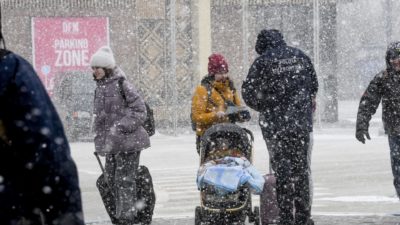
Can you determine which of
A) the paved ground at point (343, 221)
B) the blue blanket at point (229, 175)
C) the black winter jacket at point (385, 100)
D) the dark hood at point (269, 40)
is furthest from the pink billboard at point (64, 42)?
the blue blanket at point (229, 175)

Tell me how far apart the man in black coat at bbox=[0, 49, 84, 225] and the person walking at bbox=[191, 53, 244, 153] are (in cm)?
614

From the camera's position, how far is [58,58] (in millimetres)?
32219

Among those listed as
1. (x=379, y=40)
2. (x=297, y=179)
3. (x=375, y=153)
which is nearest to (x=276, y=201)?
(x=297, y=179)

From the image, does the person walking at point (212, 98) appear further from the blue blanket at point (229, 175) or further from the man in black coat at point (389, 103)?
the man in black coat at point (389, 103)

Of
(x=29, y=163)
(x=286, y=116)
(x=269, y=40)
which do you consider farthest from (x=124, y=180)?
(x=29, y=163)

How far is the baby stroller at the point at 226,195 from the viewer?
8227 millimetres

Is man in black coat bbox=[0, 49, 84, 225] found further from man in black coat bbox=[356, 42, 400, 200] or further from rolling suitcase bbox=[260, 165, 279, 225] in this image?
man in black coat bbox=[356, 42, 400, 200]

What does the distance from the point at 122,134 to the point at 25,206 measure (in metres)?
6.11

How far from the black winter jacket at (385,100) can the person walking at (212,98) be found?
114 centimetres

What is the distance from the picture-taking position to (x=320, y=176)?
15.9 m

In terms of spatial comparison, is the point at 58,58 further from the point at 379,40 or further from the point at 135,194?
the point at 379,40

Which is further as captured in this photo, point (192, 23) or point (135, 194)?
point (192, 23)

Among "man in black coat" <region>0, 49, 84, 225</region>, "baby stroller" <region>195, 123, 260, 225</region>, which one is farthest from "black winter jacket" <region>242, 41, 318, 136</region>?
"man in black coat" <region>0, 49, 84, 225</region>

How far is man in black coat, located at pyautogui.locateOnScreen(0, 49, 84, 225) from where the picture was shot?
2844 millimetres
